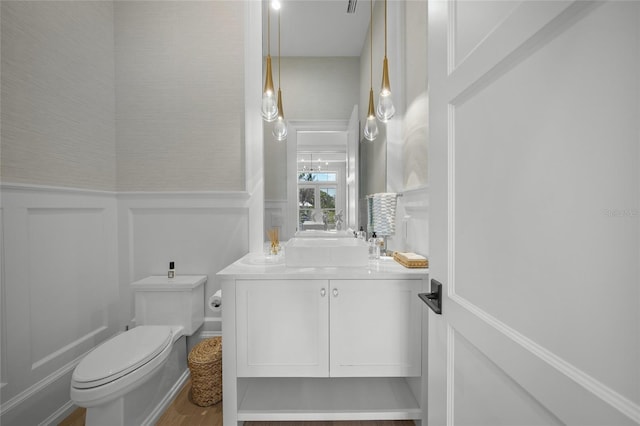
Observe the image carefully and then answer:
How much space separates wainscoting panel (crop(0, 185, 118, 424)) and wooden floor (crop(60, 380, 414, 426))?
125 millimetres

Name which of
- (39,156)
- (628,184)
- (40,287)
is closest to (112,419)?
(40,287)

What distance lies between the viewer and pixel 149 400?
149 centimetres

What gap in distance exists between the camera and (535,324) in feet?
1.51

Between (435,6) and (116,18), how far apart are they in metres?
2.32

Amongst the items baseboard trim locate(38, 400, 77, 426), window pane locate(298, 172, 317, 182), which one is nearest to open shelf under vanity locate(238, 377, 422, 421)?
baseboard trim locate(38, 400, 77, 426)

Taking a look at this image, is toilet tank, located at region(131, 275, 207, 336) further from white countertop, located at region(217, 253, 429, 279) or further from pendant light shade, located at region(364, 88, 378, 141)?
pendant light shade, located at region(364, 88, 378, 141)

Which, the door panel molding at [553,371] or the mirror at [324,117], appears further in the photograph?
the mirror at [324,117]

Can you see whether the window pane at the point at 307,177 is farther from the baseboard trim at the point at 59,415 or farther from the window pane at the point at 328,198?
the baseboard trim at the point at 59,415

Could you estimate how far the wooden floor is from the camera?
1.50 metres

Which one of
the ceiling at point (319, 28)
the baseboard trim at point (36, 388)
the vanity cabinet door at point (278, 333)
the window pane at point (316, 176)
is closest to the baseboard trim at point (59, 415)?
the baseboard trim at point (36, 388)

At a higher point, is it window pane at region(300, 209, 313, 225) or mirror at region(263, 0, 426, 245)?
mirror at region(263, 0, 426, 245)

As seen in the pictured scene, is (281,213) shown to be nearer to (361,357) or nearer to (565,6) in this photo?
(361,357)

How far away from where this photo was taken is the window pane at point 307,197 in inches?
79.7

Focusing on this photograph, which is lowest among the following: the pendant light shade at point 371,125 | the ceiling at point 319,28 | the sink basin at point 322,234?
the sink basin at point 322,234
